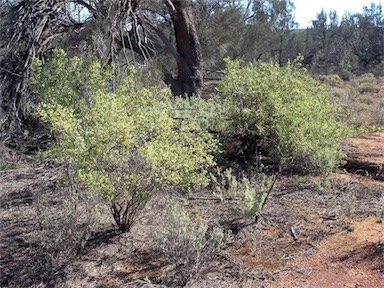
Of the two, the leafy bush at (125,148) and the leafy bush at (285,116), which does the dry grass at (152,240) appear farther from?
the leafy bush at (285,116)

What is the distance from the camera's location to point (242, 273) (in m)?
3.63

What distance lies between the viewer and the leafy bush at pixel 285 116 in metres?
4.96

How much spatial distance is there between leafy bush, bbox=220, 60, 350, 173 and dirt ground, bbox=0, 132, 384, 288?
549 millimetres

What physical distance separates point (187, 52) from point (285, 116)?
19.2 feet

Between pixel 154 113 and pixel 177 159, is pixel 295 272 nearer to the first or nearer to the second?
pixel 177 159

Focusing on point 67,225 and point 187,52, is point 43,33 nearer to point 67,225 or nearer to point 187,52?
point 67,225

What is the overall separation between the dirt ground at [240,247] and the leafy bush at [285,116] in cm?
55

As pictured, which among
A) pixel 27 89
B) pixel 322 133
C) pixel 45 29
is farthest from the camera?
pixel 45 29

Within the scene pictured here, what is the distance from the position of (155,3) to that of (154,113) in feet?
24.5

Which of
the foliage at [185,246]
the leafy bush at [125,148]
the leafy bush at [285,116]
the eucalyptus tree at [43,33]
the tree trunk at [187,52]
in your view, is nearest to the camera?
the foliage at [185,246]

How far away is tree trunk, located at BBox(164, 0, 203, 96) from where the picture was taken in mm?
10047

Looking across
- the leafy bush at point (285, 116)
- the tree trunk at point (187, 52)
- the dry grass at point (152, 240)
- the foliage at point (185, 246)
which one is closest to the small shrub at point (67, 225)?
the dry grass at point (152, 240)

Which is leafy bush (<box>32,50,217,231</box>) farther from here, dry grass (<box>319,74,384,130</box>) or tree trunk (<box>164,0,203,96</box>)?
tree trunk (<box>164,0,203,96</box>)

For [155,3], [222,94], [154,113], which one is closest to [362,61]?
[155,3]
